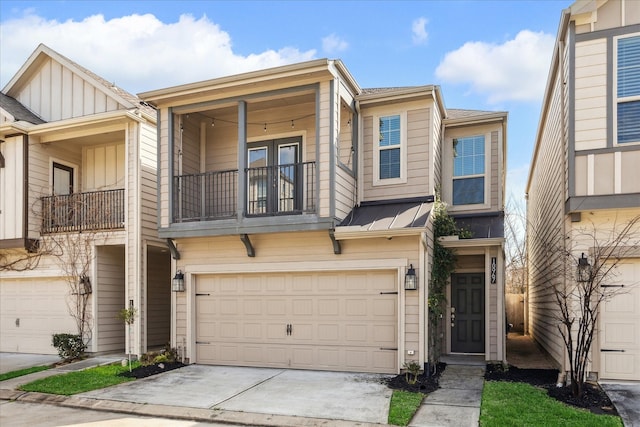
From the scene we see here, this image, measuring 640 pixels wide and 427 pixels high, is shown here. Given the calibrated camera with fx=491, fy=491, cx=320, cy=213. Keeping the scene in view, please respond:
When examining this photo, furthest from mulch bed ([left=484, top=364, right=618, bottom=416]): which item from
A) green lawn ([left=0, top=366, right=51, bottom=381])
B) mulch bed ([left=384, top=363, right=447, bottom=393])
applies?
green lawn ([left=0, top=366, right=51, bottom=381])

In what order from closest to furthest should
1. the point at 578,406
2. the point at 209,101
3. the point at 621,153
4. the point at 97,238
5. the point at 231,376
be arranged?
1. the point at 578,406
2. the point at 621,153
3. the point at 231,376
4. the point at 209,101
5. the point at 97,238

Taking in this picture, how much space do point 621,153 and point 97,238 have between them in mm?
10771

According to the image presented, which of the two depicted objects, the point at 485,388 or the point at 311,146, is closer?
the point at 485,388

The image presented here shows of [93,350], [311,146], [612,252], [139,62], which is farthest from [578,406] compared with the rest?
[139,62]

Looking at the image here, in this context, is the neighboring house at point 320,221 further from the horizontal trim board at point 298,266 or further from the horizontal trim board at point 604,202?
the horizontal trim board at point 604,202

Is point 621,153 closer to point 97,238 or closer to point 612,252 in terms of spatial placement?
point 612,252

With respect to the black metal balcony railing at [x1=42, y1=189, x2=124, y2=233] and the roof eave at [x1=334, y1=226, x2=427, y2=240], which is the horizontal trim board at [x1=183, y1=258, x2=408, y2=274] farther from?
the black metal balcony railing at [x1=42, y1=189, x2=124, y2=233]

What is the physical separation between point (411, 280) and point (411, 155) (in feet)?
8.73

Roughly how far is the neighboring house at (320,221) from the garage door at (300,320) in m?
0.02

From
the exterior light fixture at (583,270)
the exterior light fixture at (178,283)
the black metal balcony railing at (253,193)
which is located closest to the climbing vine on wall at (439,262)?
the exterior light fixture at (583,270)

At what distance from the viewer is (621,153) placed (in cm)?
779

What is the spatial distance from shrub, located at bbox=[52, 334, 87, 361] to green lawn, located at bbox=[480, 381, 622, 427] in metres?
8.67

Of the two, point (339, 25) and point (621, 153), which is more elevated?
point (339, 25)

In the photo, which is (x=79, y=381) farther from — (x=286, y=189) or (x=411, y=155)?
(x=411, y=155)
